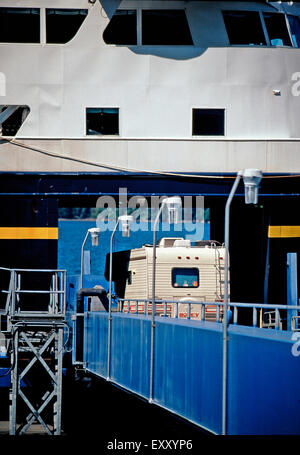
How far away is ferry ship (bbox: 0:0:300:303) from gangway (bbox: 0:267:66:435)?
34.5 inches

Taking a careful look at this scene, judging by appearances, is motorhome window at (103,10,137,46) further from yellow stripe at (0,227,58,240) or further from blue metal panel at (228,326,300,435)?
blue metal panel at (228,326,300,435)

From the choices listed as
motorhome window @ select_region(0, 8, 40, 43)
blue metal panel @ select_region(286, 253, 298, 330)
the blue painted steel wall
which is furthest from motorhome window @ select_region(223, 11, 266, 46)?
the blue painted steel wall

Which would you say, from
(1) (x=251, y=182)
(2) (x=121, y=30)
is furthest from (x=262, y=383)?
(2) (x=121, y=30)

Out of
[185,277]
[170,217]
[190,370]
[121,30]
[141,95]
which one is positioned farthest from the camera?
[121,30]

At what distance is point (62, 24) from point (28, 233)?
6.46 metres

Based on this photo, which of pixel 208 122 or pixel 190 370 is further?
pixel 208 122

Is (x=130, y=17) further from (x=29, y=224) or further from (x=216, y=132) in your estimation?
(x=29, y=224)

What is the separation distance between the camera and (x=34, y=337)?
2875cm

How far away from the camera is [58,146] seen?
27.8 metres

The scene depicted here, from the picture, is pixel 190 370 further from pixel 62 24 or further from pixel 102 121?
pixel 62 24

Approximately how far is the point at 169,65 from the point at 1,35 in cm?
514

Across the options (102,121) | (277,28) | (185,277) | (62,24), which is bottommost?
(185,277)

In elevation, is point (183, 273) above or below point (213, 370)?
above

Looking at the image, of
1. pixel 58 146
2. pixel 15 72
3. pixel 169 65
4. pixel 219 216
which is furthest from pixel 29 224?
pixel 219 216
